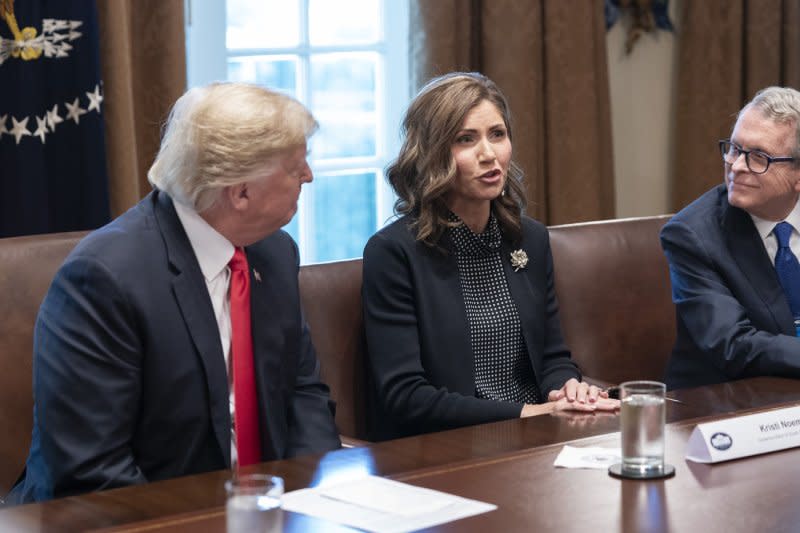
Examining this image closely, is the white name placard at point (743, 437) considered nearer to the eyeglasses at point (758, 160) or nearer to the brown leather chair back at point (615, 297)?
the eyeglasses at point (758, 160)

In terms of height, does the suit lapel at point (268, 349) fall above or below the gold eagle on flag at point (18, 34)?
below

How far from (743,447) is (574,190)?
7.51 ft

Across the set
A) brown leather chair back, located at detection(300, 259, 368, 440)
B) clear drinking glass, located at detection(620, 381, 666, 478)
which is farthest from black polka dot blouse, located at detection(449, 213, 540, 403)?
clear drinking glass, located at detection(620, 381, 666, 478)

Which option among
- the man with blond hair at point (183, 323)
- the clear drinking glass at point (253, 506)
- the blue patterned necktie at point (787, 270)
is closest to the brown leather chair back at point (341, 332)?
the man with blond hair at point (183, 323)

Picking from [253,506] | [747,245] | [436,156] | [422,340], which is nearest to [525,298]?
[422,340]

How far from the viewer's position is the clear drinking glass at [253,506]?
1.41 metres

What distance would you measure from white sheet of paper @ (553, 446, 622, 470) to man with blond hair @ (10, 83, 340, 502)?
63 centimetres

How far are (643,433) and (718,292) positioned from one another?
1.12 meters

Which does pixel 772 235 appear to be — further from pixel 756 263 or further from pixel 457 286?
pixel 457 286

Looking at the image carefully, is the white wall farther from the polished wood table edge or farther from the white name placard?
the white name placard

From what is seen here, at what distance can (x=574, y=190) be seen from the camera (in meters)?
4.09

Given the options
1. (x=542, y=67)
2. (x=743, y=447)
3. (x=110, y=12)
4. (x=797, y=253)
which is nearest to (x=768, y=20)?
(x=542, y=67)

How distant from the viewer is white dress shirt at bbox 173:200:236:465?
7.28ft

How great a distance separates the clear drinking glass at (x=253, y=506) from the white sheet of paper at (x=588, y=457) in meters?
0.55
